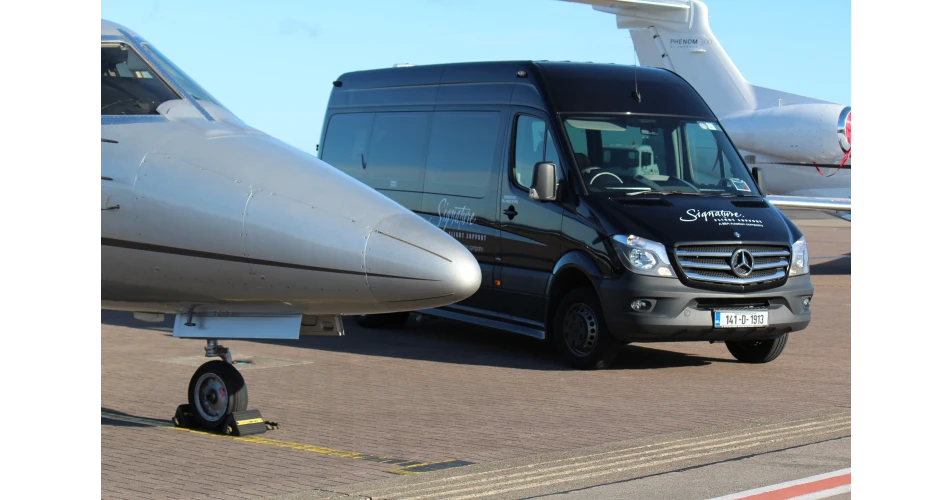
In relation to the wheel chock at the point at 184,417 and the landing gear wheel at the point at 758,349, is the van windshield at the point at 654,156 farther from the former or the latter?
the wheel chock at the point at 184,417

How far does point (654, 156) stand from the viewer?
12023 mm

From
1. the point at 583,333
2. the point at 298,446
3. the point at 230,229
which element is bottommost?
the point at 298,446

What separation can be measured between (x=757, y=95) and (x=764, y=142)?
509 cm

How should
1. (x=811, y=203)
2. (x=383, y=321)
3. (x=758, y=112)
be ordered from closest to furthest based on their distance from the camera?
1. (x=383, y=321)
2. (x=811, y=203)
3. (x=758, y=112)

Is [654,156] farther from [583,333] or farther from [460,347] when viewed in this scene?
[460,347]

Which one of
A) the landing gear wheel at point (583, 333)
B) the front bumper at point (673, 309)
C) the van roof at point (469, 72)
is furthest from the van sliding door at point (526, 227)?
the front bumper at point (673, 309)

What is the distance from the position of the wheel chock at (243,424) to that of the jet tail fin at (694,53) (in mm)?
24116

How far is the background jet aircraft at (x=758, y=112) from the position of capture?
82.3ft

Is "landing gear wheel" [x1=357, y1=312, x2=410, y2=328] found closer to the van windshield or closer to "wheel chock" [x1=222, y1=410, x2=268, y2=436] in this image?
the van windshield

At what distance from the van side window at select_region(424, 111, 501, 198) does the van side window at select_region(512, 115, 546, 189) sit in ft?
1.10

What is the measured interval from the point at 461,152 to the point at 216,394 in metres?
5.37

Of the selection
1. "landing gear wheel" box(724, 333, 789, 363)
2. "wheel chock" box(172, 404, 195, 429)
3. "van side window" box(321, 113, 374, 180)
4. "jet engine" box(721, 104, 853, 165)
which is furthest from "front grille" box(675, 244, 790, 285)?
"jet engine" box(721, 104, 853, 165)
